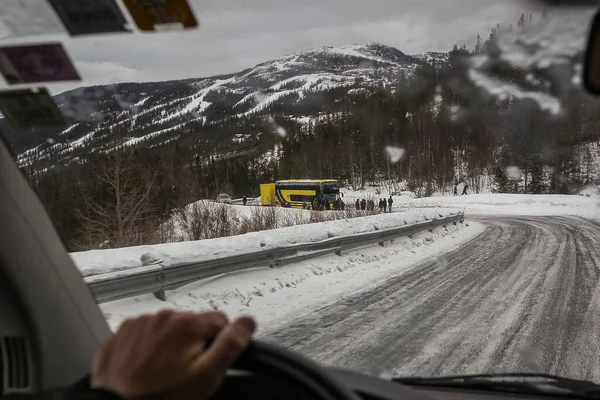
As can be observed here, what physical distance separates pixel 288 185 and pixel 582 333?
44.2 m

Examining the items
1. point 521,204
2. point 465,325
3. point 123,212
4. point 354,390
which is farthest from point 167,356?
point 521,204

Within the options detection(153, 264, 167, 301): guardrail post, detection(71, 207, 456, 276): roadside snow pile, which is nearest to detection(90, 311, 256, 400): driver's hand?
detection(71, 207, 456, 276): roadside snow pile

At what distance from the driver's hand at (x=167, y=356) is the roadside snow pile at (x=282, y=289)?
3.34 meters

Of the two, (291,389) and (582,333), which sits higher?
(291,389)

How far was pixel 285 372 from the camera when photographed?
1.24 metres

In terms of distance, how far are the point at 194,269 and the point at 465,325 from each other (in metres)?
4.04

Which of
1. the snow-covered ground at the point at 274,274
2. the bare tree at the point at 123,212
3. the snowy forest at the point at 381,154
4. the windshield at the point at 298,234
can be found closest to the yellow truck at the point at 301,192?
the snowy forest at the point at 381,154

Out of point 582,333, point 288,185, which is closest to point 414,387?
point 582,333

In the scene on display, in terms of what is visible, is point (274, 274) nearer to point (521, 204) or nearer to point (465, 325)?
point (465, 325)

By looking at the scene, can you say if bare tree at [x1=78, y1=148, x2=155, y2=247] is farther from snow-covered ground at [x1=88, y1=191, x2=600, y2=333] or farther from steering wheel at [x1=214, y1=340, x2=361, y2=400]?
steering wheel at [x1=214, y1=340, x2=361, y2=400]

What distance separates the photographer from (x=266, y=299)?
25.2 ft

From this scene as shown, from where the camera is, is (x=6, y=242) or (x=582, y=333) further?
(x=582, y=333)

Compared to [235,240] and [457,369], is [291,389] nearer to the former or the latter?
[457,369]

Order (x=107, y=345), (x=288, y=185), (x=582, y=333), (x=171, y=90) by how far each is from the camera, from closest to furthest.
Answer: (x=107, y=345)
(x=171, y=90)
(x=582, y=333)
(x=288, y=185)
